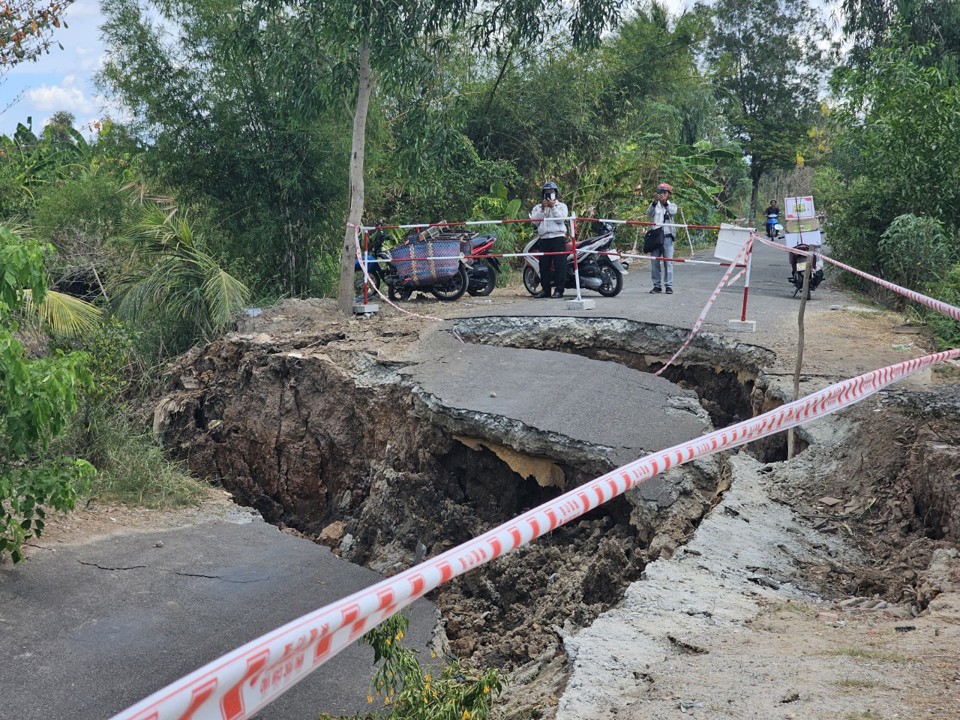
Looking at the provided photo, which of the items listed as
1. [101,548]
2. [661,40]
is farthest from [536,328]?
[661,40]

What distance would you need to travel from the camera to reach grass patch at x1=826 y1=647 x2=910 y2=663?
12.7ft

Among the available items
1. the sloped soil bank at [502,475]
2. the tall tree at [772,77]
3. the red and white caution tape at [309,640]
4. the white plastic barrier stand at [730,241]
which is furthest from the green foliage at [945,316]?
the tall tree at [772,77]

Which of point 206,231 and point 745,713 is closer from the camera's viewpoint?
point 745,713

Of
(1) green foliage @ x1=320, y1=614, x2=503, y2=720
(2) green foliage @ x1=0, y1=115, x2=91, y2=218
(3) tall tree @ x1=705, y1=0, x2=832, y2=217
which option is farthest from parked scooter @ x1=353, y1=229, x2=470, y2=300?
(3) tall tree @ x1=705, y1=0, x2=832, y2=217

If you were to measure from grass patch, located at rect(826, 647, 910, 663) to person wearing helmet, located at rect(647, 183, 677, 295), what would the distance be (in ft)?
30.5

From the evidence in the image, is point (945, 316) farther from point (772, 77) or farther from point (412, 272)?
point (772, 77)

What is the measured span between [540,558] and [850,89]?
11401 millimetres

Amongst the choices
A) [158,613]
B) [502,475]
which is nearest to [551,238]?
[502,475]

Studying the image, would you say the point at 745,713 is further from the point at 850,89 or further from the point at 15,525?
the point at 850,89

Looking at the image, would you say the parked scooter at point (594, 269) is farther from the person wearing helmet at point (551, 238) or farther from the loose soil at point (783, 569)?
the loose soil at point (783, 569)

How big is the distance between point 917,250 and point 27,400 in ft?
36.1

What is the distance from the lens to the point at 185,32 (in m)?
12.4

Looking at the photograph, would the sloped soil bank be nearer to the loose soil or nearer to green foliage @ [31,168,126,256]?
the loose soil

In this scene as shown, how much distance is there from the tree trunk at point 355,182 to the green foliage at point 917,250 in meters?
7.21
